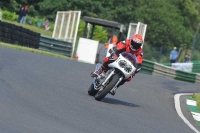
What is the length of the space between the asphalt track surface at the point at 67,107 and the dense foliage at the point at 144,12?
130 feet

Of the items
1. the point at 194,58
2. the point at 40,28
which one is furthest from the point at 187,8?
the point at 194,58

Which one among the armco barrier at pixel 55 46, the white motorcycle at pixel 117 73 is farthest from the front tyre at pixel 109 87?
the armco barrier at pixel 55 46

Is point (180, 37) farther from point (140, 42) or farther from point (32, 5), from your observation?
point (140, 42)

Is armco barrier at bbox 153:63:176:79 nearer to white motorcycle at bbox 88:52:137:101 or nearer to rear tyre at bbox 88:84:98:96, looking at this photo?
rear tyre at bbox 88:84:98:96

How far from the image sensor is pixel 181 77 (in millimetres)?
29297

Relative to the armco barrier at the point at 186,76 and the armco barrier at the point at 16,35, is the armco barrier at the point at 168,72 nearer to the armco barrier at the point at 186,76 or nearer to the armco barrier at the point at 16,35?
the armco barrier at the point at 186,76

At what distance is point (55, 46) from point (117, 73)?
Result: 18.6 meters

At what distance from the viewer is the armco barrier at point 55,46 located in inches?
1172

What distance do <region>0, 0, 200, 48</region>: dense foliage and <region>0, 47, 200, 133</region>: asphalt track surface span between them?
39626 mm

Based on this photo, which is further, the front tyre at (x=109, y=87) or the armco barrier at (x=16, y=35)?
the armco barrier at (x=16, y=35)

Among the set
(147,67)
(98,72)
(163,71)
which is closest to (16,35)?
(147,67)

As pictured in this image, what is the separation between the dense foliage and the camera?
5650cm

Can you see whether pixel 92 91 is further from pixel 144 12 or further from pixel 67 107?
pixel 144 12

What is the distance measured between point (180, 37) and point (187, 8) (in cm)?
575
